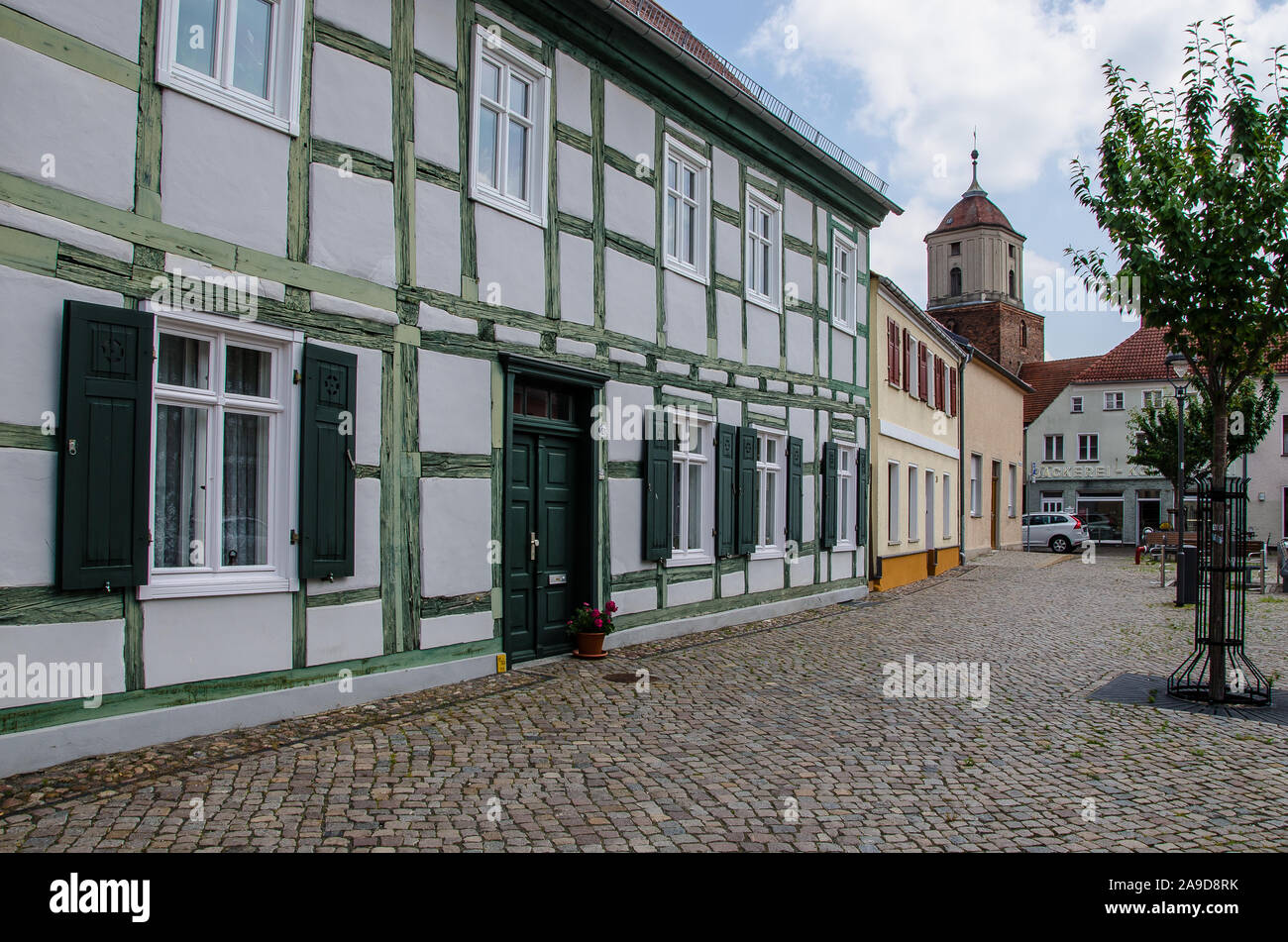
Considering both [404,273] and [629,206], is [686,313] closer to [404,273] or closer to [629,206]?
[629,206]

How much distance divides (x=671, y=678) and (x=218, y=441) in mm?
4231

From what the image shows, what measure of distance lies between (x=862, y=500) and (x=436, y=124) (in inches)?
423

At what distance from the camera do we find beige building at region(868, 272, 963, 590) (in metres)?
18.2

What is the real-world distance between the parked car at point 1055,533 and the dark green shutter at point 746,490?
26.1 metres

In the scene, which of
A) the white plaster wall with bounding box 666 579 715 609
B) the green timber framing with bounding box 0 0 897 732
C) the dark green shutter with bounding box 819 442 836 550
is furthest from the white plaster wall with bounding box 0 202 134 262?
the dark green shutter with bounding box 819 442 836 550

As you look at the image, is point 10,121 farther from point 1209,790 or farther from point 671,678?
point 1209,790

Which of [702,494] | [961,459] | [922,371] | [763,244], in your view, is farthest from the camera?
[961,459]

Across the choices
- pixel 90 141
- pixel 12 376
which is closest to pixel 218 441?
pixel 12 376

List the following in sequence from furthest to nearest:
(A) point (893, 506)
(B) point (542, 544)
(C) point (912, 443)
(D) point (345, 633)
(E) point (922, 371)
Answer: (E) point (922, 371), (C) point (912, 443), (A) point (893, 506), (B) point (542, 544), (D) point (345, 633)

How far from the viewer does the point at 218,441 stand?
253 inches

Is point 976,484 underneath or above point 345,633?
above

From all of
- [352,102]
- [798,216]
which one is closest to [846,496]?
[798,216]

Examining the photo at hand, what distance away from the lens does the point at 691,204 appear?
12.0 meters

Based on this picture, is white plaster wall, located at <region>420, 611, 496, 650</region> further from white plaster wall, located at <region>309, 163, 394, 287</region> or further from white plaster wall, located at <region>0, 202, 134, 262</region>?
white plaster wall, located at <region>0, 202, 134, 262</region>
